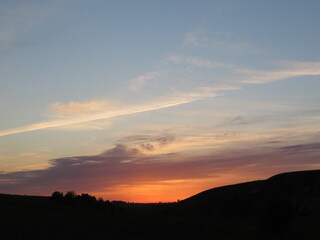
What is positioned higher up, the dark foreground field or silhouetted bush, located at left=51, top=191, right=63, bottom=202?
silhouetted bush, located at left=51, top=191, right=63, bottom=202

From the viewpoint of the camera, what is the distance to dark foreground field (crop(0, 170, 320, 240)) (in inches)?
1210

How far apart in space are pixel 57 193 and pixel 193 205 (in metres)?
25.6

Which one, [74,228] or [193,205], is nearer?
[74,228]

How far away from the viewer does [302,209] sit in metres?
51.1

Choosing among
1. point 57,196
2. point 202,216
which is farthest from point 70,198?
point 202,216

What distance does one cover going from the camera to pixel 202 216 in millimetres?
56344

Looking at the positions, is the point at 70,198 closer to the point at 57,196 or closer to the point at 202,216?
the point at 57,196

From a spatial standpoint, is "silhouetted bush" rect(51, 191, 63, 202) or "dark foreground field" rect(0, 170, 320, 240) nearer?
"dark foreground field" rect(0, 170, 320, 240)

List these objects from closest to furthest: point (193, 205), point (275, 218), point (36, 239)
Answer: point (36, 239) < point (275, 218) < point (193, 205)

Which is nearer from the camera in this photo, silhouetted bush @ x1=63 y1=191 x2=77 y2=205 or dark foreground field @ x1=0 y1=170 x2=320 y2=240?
dark foreground field @ x1=0 y1=170 x2=320 y2=240

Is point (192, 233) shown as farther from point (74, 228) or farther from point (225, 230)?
point (74, 228)

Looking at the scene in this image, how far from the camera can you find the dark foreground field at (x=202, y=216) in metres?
30.7

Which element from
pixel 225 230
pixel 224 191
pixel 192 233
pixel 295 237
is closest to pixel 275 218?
pixel 295 237

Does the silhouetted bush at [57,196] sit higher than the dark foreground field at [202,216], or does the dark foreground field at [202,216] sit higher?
the silhouetted bush at [57,196]
